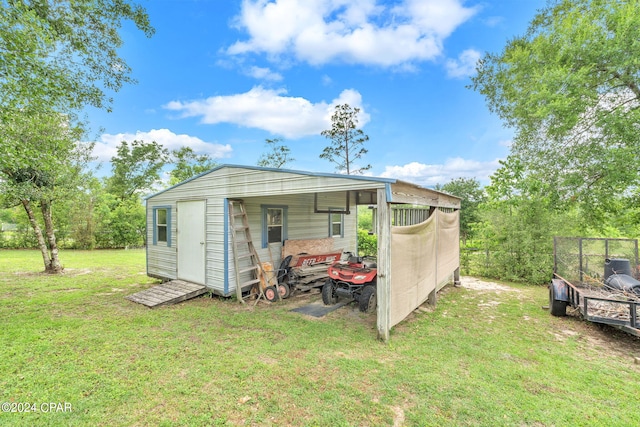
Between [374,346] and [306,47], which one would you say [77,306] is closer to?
[374,346]

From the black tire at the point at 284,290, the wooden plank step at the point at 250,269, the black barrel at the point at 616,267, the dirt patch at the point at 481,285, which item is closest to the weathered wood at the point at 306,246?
the black tire at the point at 284,290

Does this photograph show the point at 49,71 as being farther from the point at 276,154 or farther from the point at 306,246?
the point at 276,154

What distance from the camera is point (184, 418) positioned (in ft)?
7.59

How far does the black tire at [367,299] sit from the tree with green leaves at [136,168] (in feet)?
74.3

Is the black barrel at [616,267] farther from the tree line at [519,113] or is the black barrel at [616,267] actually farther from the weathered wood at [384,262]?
the weathered wood at [384,262]

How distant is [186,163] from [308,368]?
23.8 meters

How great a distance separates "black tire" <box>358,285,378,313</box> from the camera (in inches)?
200

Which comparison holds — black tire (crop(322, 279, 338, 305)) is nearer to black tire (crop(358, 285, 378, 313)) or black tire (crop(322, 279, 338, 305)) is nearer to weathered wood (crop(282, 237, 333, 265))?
black tire (crop(358, 285, 378, 313))

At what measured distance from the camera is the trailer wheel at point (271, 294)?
5852 millimetres

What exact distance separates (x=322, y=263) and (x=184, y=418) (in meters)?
5.06

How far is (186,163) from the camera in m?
23.2

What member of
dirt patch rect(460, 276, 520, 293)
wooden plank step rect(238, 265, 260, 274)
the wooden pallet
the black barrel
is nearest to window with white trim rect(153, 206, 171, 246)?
the wooden pallet

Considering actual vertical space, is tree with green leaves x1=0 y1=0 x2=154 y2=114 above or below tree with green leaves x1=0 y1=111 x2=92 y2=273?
A: above

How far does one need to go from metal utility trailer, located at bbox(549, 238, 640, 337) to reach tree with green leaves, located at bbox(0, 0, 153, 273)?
9333 millimetres
